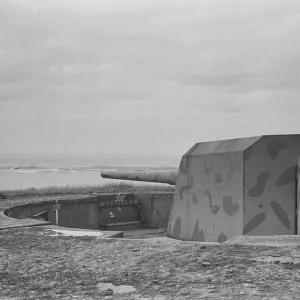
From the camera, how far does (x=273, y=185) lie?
592cm

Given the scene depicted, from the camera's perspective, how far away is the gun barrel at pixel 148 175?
868 centimetres

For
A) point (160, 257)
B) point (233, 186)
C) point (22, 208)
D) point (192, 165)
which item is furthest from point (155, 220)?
point (160, 257)

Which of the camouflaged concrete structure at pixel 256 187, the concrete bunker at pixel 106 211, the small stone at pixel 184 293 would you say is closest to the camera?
the small stone at pixel 184 293

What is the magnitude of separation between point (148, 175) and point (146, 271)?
18.6 ft

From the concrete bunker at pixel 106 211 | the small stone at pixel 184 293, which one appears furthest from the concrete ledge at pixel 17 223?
the small stone at pixel 184 293

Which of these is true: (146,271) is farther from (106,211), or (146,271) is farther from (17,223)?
(106,211)

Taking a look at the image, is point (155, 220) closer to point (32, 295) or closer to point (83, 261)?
point (83, 261)

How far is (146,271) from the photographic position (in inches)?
146

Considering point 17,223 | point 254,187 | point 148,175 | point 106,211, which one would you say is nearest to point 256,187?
point 254,187

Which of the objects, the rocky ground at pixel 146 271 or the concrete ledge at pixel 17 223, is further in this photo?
the concrete ledge at pixel 17 223

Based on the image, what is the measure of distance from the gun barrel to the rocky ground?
3.61 m

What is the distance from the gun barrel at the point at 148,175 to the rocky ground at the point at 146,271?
3613mm

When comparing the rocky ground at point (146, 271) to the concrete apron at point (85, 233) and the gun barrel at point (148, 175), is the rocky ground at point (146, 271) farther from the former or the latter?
the gun barrel at point (148, 175)

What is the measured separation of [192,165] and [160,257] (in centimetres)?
302
